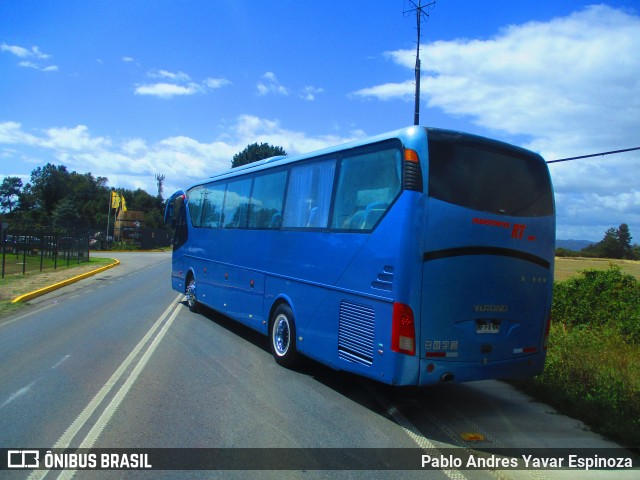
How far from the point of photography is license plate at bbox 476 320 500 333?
585cm

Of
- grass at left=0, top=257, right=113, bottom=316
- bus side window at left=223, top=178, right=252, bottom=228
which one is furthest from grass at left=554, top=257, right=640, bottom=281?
grass at left=0, top=257, right=113, bottom=316

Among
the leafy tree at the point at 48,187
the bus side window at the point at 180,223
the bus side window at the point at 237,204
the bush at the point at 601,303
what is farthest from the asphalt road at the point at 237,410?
the leafy tree at the point at 48,187

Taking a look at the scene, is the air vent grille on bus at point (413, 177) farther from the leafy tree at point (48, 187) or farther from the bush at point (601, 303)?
the leafy tree at point (48, 187)

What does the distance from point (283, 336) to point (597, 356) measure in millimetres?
4859

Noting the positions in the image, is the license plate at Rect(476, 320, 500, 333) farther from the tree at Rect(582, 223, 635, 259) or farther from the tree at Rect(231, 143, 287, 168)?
the tree at Rect(231, 143, 287, 168)

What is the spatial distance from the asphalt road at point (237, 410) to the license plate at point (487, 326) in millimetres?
1048

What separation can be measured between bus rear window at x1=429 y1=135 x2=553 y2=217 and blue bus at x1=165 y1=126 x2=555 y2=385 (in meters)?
0.01

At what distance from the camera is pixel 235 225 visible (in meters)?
10.7

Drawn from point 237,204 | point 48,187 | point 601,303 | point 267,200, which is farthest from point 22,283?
point 48,187

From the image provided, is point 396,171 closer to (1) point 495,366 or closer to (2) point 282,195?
(1) point 495,366

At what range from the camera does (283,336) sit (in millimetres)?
8234

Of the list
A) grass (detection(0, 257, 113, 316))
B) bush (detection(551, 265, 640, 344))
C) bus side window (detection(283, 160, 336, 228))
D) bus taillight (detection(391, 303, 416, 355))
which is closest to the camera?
bus taillight (detection(391, 303, 416, 355))

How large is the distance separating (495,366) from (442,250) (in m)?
1.60

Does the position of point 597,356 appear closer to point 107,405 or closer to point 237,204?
point 107,405
